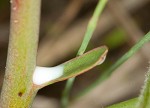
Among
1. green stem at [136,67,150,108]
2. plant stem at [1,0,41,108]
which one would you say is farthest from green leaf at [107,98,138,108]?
plant stem at [1,0,41,108]

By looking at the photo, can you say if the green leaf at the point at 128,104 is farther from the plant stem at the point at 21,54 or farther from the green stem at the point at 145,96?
the plant stem at the point at 21,54

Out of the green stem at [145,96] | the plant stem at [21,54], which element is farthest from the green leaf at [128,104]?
the plant stem at [21,54]

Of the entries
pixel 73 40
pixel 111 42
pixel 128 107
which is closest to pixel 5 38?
pixel 73 40

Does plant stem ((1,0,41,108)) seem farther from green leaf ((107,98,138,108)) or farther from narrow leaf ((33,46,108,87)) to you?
green leaf ((107,98,138,108))

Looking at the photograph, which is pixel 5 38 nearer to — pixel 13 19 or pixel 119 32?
pixel 119 32

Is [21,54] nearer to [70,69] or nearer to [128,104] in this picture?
[70,69]

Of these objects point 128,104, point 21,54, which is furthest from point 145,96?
point 21,54
